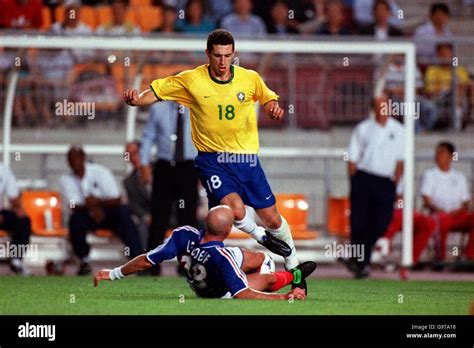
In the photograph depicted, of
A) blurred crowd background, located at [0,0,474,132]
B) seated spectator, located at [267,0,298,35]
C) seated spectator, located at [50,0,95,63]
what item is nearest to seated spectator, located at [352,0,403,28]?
blurred crowd background, located at [0,0,474,132]

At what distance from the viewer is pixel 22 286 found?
43.0 feet

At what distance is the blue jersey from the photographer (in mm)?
10852

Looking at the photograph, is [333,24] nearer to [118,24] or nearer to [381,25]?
[381,25]

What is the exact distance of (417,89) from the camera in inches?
729

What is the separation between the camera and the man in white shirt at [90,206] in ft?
53.0

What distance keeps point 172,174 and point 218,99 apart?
13.4 feet

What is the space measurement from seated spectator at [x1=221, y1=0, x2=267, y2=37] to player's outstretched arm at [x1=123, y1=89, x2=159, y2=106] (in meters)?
7.80

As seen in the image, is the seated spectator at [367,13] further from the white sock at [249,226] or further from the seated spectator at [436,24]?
the white sock at [249,226]

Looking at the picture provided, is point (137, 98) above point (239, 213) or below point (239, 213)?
above

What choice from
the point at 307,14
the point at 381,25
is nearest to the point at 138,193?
the point at 307,14

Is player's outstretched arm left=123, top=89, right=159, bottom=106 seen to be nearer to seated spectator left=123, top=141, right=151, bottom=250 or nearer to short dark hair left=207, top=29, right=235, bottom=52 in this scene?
short dark hair left=207, top=29, right=235, bottom=52
